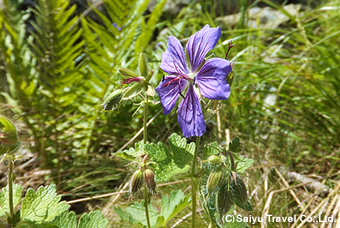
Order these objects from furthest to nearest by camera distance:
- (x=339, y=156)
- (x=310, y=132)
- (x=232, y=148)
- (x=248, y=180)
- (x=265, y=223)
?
1. (x=310, y=132)
2. (x=339, y=156)
3. (x=248, y=180)
4. (x=265, y=223)
5. (x=232, y=148)

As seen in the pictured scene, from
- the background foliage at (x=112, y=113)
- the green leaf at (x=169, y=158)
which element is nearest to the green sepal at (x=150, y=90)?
the green leaf at (x=169, y=158)

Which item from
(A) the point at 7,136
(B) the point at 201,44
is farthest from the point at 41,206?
(B) the point at 201,44

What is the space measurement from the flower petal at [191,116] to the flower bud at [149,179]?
5.2 inches

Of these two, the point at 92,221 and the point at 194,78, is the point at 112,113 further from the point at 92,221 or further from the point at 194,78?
the point at 194,78

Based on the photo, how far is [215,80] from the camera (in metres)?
0.71

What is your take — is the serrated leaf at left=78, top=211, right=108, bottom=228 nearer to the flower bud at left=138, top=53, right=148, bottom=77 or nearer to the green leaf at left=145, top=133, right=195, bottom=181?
the green leaf at left=145, top=133, right=195, bottom=181

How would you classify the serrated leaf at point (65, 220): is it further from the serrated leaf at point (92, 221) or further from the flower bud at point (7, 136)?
the flower bud at point (7, 136)

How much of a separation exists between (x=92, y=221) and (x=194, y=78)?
470 mm

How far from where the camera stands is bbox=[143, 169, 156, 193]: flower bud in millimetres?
777

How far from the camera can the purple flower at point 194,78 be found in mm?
704

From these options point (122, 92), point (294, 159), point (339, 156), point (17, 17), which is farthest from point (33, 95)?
point (339, 156)

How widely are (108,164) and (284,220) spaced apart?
0.90 m

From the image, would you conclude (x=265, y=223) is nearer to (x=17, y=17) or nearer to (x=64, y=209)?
(x=64, y=209)

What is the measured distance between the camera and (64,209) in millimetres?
842
